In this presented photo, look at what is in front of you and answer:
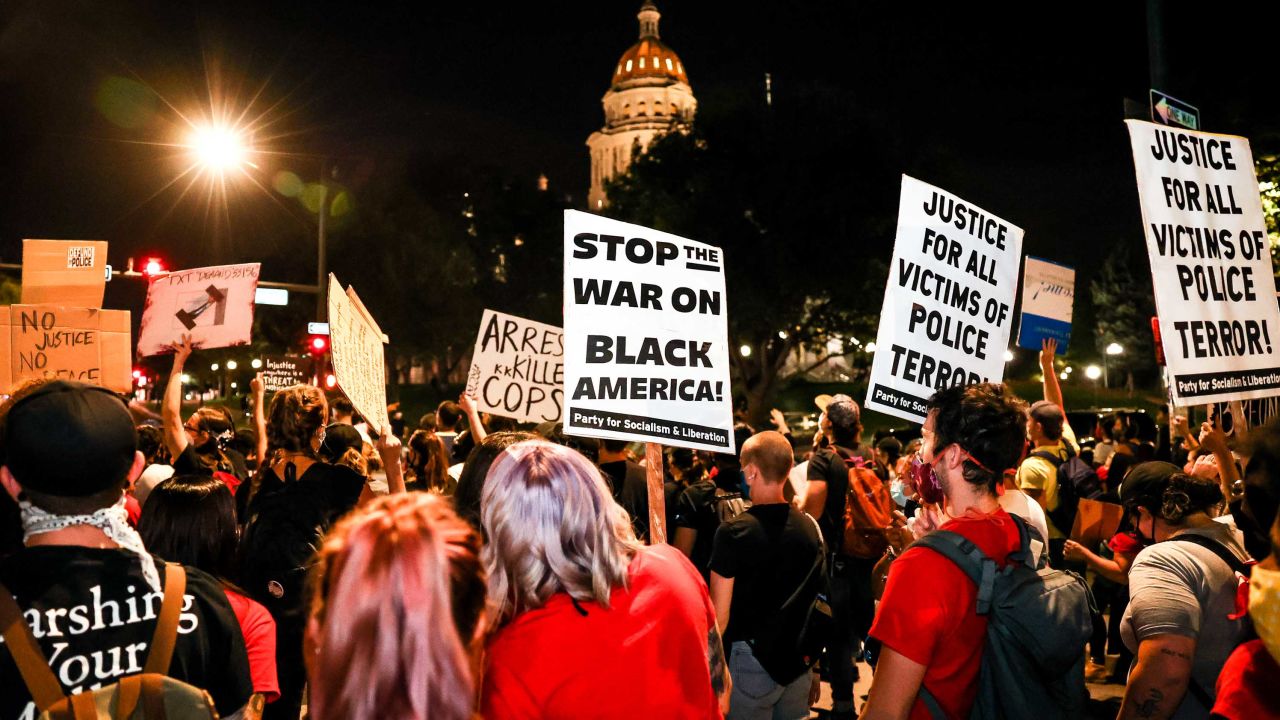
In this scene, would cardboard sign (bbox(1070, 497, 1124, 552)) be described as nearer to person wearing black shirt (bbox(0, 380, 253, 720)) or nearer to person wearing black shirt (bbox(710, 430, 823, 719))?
person wearing black shirt (bbox(710, 430, 823, 719))

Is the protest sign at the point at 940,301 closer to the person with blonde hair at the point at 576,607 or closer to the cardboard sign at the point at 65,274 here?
the person with blonde hair at the point at 576,607

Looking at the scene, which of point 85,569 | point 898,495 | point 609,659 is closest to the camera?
Answer: point 85,569

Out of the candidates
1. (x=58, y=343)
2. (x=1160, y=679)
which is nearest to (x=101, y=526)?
(x=1160, y=679)

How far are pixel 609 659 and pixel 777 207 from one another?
37.6m

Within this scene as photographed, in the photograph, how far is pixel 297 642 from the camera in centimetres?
502

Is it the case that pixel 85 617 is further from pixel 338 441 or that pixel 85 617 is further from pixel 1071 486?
pixel 1071 486

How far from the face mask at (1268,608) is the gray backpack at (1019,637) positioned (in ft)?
3.01

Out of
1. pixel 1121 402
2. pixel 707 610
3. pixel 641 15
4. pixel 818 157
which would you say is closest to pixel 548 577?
pixel 707 610

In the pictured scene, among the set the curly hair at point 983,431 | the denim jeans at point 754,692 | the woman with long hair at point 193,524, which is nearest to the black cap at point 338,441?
the woman with long hair at point 193,524

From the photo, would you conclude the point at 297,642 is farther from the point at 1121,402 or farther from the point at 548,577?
the point at 1121,402

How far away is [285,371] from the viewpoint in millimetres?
19328

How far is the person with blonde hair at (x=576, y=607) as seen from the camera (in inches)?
102

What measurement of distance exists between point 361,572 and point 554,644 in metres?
0.87

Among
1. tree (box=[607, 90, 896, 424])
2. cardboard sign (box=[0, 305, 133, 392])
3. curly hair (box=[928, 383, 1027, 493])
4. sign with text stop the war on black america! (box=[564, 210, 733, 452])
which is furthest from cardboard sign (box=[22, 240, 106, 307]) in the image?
tree (box=[607, 90, 896, 424])
